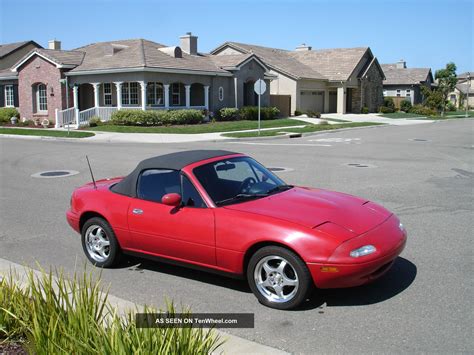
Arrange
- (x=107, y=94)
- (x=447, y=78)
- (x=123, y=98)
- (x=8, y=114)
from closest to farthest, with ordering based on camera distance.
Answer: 1. (x=123, y=98)
2. (x=107, y=94)
3. (x=8, y=114)
4. (x=447, y=78)

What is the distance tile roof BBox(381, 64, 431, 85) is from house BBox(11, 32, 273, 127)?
1413 inches

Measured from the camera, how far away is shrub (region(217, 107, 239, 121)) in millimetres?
36884

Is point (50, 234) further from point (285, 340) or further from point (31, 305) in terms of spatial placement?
point (285, 340)

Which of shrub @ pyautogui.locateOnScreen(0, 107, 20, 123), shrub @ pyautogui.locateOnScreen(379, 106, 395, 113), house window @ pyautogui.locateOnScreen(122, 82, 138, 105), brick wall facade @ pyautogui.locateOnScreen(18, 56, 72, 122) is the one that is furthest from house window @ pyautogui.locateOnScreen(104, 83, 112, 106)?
shrub @ pyautogui.locateOnScreen(379, 106, 395, 113)

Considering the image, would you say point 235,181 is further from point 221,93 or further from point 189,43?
point 189,43

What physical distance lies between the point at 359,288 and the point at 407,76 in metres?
69.8

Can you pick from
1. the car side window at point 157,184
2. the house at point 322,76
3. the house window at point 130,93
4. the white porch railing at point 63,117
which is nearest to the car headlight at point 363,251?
the car side window at point 157,184

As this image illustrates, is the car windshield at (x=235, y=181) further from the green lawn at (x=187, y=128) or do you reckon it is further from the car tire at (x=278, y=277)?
the green lawn at (x=187, y=128)

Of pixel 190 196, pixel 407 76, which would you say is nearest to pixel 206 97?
pixel 190 196

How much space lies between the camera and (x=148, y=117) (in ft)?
103

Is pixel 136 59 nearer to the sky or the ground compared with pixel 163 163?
nearer to the sky

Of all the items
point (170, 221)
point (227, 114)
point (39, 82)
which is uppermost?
point (39, 82)

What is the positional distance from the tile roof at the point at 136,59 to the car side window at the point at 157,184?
2679cm

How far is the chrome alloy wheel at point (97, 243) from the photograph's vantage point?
20.6ft
